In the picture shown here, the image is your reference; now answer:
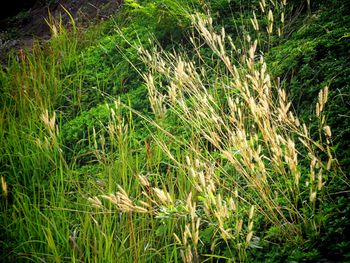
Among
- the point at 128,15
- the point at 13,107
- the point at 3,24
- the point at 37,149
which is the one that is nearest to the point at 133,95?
the point at 37,149

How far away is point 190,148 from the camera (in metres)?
2.02

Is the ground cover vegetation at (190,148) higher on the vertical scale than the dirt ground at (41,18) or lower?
lower

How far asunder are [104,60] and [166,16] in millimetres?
891

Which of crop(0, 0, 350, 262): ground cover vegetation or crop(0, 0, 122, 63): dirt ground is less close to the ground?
crop(0, 0, 122, 63): dirt ground

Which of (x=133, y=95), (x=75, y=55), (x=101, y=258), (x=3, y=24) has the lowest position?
(x=101, y=258)

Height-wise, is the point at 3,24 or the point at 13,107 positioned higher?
the point at 3,24

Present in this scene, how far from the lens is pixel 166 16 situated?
3.63 meters

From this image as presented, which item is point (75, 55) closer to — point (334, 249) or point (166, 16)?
point (166, 16)

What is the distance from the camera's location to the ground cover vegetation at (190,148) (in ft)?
4.64

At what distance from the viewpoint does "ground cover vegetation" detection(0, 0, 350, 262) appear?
141cm

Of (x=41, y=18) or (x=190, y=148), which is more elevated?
(x=41, y=18)

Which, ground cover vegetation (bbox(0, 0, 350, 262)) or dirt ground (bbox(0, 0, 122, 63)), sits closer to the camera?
ground cover vegetation (bbox(0, 0, 350, 262))

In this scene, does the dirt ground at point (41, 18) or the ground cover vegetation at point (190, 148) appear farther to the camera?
the dirt ground at point (41, 18)

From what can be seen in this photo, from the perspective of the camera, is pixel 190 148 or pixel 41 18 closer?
pixel 190 148
